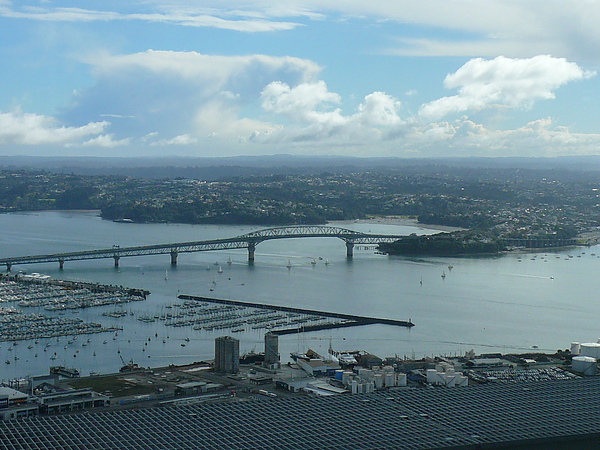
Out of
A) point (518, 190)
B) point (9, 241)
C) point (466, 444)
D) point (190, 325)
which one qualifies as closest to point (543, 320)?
point (190, 325)

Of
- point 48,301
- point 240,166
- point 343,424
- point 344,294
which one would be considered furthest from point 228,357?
point 240,166

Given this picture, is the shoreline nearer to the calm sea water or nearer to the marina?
the calm sea water

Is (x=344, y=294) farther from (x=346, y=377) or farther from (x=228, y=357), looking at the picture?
(x=346, y=377)

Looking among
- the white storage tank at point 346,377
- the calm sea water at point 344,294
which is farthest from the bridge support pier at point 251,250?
the white storage tank at point 346,377

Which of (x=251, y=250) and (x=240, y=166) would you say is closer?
(x=251, y=250)

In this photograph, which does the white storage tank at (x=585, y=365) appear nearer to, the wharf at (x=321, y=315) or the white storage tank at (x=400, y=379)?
the white storage tank at (x=400, y=379)

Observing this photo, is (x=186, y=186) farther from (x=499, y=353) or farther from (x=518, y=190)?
(x=499, y=353)
